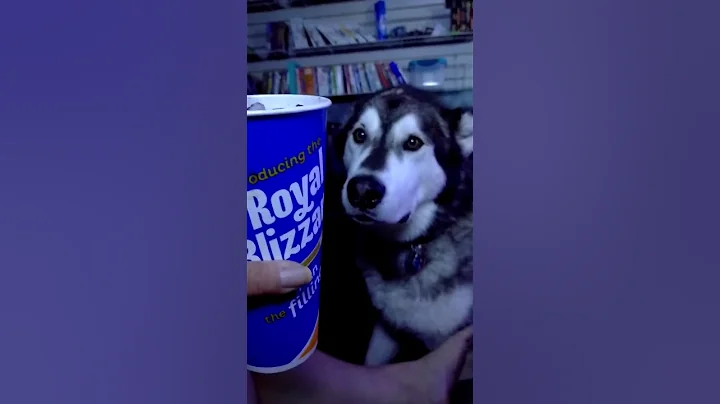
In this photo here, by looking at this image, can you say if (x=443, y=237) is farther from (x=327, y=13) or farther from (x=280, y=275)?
(x=327, y=13)

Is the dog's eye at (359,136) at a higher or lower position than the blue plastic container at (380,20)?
lower

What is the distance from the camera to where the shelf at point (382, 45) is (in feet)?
3.50

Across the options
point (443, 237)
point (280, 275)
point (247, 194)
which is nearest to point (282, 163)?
point (247, 194)

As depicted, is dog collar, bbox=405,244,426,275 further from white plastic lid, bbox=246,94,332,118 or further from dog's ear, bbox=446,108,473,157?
→ white plastic lid, bbox=246,94,332,118

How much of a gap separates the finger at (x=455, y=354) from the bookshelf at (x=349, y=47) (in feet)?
1.37

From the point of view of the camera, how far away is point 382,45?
110 centimetres

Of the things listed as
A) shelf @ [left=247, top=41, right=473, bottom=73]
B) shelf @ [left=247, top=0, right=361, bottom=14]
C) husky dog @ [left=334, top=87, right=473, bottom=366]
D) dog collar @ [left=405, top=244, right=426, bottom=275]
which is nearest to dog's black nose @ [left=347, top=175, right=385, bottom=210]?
husky dog @ [left=334, top=87, right=473, bottom=366]

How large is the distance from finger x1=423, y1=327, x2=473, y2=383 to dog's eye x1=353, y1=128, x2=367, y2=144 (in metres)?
0.37

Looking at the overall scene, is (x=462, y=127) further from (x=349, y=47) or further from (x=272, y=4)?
(x=272, y=4)

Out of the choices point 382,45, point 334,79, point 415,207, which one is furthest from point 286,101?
point 415,207

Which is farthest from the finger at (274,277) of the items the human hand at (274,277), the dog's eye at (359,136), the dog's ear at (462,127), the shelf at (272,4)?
the shelf at (272,4)

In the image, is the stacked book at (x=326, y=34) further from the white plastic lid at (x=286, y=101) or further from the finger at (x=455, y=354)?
the finger at (x=455, y=354)

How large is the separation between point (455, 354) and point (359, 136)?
1.35ft

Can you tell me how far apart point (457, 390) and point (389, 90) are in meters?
0.53
